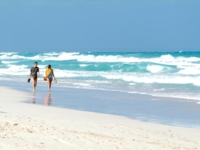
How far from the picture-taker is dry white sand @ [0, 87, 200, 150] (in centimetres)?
740

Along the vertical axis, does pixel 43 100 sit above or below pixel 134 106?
above

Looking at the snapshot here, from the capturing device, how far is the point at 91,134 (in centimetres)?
862

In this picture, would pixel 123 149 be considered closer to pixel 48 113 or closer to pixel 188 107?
pixel 48 113

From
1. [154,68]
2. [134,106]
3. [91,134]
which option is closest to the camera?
[91,134]

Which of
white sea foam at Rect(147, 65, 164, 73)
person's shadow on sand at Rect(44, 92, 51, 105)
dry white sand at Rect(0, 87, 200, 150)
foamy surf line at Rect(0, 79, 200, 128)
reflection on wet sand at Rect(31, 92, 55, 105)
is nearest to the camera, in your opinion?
dry white sand at Rect(0, 87, 200, 150)

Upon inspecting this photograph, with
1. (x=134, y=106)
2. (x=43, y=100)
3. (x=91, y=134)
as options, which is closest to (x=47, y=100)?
(x=43, y=100)

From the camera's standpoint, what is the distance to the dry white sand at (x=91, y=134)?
24.3 feet

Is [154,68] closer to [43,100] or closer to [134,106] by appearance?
[43,100]

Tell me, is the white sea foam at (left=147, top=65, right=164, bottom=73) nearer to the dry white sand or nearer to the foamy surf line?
the foamy surf line

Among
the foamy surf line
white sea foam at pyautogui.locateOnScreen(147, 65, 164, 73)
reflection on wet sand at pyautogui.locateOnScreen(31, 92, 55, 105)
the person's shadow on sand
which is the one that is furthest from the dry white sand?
white sea foam at pyautogui.locateOnScreen(147, 65, 164, 73)

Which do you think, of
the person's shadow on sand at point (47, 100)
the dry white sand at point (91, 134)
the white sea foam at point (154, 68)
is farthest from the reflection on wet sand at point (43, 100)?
the white sea foam at point (154, 68)

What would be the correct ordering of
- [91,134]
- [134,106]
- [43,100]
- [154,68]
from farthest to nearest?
[154,68] < [43,100] < [134,106] < [91,134]

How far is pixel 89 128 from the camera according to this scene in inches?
370

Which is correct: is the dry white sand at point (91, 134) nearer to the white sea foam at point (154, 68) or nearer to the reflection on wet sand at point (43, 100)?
the reflection on wet sand at point (43, 100)
